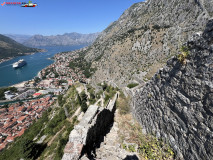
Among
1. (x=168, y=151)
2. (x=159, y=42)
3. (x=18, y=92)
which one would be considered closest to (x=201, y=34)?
(x=168, y=151)

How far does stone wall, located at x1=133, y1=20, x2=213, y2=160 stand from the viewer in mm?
2578

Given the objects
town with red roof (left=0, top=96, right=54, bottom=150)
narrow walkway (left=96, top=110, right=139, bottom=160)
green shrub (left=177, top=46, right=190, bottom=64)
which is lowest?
town with red roof (left=0, top=96, right=54, bottom=150)

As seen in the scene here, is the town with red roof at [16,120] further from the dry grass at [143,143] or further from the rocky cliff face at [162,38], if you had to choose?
the dry grass at [143,143]

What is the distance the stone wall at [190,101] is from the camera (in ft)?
8.46

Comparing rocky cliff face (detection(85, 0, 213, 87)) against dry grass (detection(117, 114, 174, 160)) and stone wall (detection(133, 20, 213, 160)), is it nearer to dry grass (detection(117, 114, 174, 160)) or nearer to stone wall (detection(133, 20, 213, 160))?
dry grass (detection(117, 114, 174, 160))

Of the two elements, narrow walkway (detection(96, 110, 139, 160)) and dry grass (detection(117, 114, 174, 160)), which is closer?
dry grass (detection(117, 114, 174, 160))

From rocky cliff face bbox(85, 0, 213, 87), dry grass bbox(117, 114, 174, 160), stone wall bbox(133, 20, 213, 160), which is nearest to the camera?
stone wall bbox(133, 20, 213, 160)

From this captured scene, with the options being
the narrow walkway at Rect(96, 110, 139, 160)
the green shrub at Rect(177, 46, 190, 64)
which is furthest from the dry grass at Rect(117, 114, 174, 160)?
the green shrub at Rect(177, 46, 190, 64)

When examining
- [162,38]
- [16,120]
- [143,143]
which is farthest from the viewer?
[162,38]

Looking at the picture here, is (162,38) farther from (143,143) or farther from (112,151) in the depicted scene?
(112,151)

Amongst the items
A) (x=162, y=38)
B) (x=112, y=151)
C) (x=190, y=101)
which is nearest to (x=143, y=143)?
(x=112, y=151)

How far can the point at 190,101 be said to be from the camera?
10.1ft

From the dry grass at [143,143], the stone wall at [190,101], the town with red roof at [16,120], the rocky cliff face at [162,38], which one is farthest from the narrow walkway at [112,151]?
the town with red roof at [16,120]

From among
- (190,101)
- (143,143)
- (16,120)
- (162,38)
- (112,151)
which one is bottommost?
(16,120)
